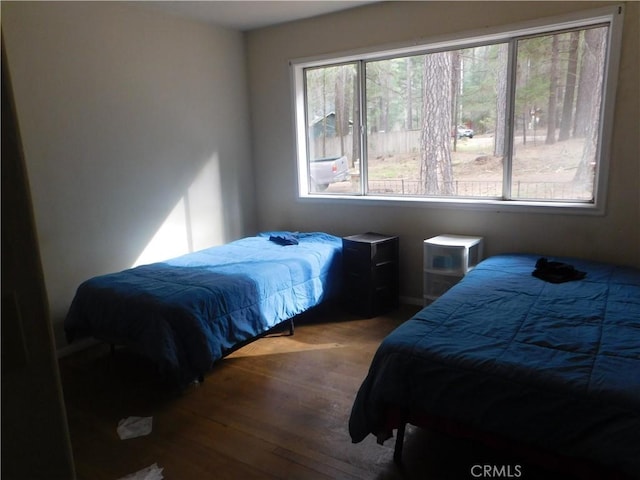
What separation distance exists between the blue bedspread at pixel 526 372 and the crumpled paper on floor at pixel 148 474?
862 mm

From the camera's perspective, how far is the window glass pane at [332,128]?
410 centimetres

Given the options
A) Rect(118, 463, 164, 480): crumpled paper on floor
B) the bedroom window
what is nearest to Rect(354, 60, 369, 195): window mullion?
the bedroom window

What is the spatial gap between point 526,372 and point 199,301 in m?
1.79

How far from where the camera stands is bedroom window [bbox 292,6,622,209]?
3.06m

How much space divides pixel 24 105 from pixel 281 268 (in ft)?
6.44

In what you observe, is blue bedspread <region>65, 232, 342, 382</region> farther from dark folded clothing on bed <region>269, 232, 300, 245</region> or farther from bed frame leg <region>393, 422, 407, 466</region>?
bed frame leg <region>393, 422, 407, 466</region>

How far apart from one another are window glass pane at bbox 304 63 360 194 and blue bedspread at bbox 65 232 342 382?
97 centimetres

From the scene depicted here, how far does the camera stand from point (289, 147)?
4375mm

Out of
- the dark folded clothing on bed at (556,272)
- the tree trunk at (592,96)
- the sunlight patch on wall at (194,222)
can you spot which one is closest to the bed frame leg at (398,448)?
the dark folded clothing on bed at (556,272)

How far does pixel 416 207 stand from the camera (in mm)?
3740

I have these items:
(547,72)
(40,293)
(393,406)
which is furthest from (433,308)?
(547,72)

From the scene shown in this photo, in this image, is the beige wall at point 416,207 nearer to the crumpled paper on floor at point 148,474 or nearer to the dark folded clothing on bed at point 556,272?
the dark folded clothing on bed at point 556,272

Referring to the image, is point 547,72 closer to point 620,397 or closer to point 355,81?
point 355,81

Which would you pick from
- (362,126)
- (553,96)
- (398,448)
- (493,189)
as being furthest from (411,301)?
(398,448)
